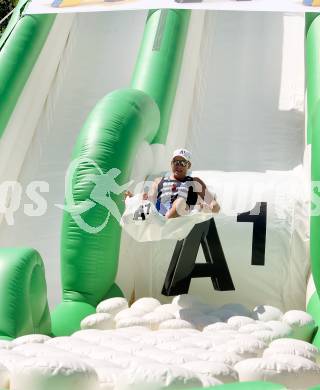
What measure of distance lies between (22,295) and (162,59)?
2283 mm

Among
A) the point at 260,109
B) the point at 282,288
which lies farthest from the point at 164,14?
the point at 282,288

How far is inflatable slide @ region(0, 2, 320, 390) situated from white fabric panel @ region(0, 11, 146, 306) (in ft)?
0.04

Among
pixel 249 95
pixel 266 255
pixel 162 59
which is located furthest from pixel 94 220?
pixel 249 95

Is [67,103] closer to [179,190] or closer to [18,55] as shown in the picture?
[18,55]

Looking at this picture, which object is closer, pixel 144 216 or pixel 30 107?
pixel 144 216

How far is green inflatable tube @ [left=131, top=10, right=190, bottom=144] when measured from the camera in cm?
458

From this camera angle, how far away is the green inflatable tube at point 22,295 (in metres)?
2.93

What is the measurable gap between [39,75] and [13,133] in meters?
0.70

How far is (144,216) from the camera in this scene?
335cm

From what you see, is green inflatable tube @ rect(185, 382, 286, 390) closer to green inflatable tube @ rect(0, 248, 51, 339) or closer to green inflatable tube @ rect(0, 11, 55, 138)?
green inflatable tube @ rect(0, 248, 51, 339)

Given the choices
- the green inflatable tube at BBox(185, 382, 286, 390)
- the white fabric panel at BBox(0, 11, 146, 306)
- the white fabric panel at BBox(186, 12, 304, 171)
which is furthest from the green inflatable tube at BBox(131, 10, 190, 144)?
the green inflatable tube at BBox(185, 382, 286, 390)

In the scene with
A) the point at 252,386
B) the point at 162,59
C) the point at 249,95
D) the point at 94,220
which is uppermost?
the point at 249,95

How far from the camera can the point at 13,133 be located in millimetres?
4723

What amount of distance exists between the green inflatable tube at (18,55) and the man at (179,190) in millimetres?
1277
